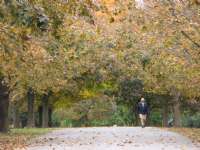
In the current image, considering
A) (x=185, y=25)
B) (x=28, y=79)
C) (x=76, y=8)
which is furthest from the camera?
(x=28, y=79)

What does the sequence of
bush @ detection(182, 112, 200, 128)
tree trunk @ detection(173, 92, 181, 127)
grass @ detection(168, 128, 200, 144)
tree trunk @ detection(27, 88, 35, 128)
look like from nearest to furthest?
grass @ detection(168, 128, 200, 144) → tree trunk @ detection(27, 88, 35, 128) → tree trunk @ detection(173, 92, 181, 127) → bush @ detection(182, 112, 200, 128)

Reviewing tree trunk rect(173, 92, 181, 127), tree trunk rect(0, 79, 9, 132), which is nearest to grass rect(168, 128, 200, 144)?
tree trunk rect(0, 79, 9, 132)

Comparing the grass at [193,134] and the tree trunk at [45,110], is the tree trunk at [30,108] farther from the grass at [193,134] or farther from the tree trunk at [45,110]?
the grass at [193,134]

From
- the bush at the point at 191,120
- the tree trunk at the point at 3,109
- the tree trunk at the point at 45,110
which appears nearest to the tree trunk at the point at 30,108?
the tree trunk at the point at 45,110

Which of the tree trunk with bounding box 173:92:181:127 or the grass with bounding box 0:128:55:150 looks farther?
the tree trunk with bounding box 173:92:181:127

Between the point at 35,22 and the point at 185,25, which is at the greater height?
the point at 185,25

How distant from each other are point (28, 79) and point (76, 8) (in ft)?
68.6

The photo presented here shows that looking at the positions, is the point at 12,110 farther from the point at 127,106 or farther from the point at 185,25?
the point at 185,25

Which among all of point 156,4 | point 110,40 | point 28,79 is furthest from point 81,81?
point 156,4

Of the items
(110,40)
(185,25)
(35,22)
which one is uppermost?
(110,40)

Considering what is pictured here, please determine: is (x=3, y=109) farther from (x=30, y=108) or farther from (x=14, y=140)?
(x=30, y=108)

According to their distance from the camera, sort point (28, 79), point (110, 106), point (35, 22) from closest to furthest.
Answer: point (35, 22) → point (28, 79) → point (110, 106)

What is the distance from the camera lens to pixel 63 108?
192 feet

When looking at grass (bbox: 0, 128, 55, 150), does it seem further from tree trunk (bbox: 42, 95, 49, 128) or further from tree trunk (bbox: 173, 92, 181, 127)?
tree trunk (bbox: 42, 95, 49, 128)
